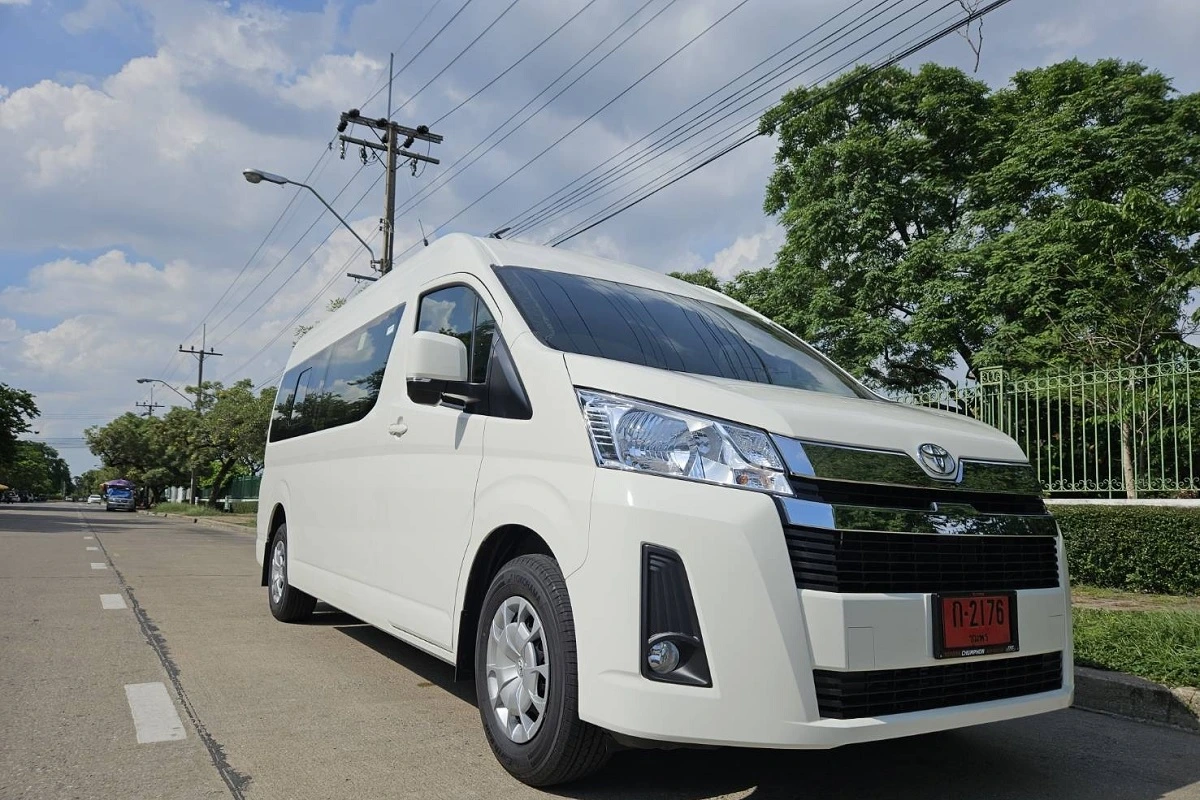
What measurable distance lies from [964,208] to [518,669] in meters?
22.9

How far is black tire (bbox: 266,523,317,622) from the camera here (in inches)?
258

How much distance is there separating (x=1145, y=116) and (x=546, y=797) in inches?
911

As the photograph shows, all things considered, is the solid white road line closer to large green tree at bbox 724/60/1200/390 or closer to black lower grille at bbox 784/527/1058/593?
black lower grille at bbox 784/527/1058/593

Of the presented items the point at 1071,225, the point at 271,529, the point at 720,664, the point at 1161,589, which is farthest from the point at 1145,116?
the point at 720,664

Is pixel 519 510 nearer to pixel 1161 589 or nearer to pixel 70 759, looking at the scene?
pixel 70 759

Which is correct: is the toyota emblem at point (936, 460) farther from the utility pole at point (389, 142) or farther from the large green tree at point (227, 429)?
the large green tree at point (227, 429)

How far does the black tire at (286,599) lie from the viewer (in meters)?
6.55

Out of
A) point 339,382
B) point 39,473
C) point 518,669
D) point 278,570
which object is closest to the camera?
point 518,669

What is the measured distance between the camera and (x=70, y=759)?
341cm

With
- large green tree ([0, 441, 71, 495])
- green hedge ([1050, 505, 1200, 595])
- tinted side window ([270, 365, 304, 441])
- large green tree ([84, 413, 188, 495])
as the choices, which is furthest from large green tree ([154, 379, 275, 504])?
large green tree ([0, 441, 71, 495])

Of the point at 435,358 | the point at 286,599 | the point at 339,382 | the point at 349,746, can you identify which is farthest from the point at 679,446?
the point at 286,599

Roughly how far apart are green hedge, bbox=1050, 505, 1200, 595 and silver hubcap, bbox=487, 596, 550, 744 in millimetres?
5860

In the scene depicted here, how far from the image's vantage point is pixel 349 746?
3.63m

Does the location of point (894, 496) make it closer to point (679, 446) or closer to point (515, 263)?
point (679, 446)
